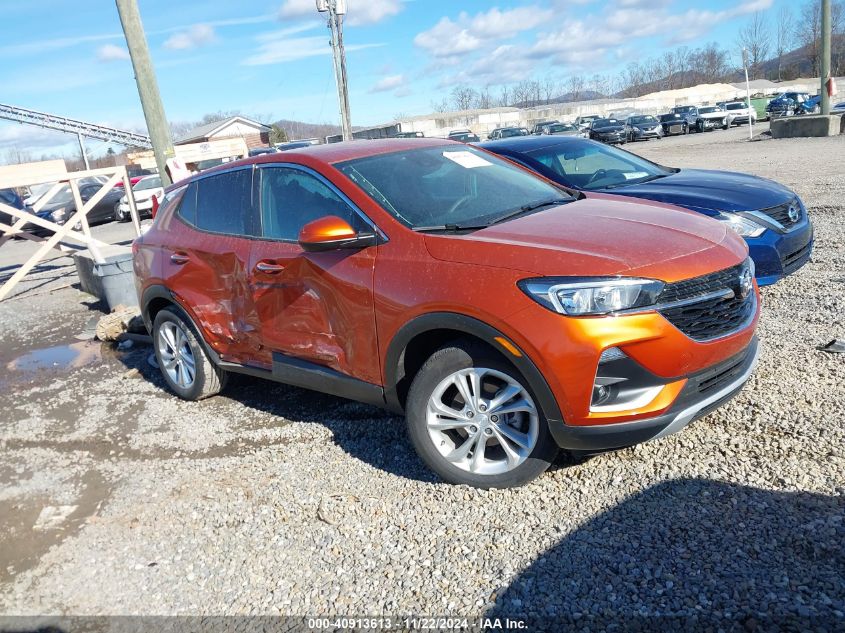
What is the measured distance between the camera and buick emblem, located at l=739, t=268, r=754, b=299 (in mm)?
3368

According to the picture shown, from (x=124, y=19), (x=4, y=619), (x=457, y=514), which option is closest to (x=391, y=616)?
(x=457, y=514)

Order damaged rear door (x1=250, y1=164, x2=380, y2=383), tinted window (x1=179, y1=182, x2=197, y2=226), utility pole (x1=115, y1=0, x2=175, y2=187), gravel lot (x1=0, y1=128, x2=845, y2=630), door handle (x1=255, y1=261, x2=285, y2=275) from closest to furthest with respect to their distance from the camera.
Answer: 1. gravel lot (x1=0, y1=128, x2=845, y2=630)
2. damaged rear door (x1=250, y1=164, x2=380, y2=383)
3. door handle (x1=255, y1=261, x2=285, y2=275)
4. tinted window (x1=179, y1=182, x2=197, y2=226)
5. utility pole (x1=115, y1=0, x2=175, y2=187)

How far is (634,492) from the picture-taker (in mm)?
3303

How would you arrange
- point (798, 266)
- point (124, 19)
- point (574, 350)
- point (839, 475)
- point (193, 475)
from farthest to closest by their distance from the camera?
point (124, 19)
point (798, 266)
point (193, 475)
point (839, 475)
point (574, 350)

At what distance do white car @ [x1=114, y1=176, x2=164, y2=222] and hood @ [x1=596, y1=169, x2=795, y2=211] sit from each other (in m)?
19.0

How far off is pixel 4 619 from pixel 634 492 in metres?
2.93

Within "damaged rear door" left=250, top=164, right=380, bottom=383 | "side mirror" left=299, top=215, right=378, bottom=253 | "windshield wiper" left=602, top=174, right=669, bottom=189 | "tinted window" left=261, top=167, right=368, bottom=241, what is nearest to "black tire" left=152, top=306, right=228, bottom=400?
"damaged rear door" left=250, top=164, right=380, bottom=383

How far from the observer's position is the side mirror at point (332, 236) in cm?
355

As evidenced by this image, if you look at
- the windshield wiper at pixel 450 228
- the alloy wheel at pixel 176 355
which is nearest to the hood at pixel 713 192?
the windshield wiper at pixel 450 228

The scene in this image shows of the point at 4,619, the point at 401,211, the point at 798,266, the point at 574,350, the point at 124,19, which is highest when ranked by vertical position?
the point at 124,19

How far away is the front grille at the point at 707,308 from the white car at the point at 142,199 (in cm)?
2135

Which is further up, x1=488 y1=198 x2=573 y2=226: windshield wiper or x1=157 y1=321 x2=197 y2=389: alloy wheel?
x1=488 y1=198 x2=573 y2=226: windshield wiper

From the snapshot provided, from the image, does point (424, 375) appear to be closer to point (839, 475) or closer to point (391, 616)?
point (391, 616)

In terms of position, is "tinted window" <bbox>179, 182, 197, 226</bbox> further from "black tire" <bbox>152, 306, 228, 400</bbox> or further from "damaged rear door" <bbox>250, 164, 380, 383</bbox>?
"damaged rear door" <bbox>250, 164, 380, 383</bbox>
